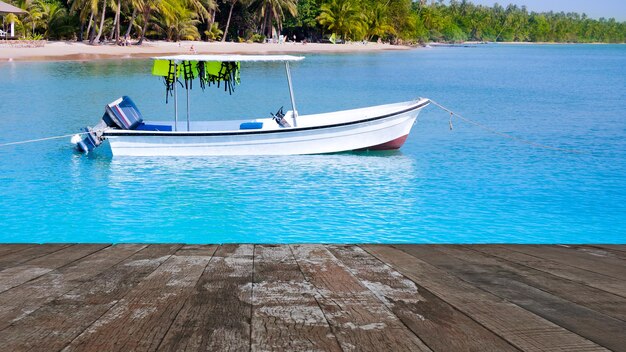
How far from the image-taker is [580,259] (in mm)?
4211

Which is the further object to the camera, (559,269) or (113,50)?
(113,50)

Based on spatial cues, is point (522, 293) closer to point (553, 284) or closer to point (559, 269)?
point (553, 284)

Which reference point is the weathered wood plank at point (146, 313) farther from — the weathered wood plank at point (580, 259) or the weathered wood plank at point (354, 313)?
the weathered wood plank at point (580, 259)

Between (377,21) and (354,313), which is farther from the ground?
(377,21)

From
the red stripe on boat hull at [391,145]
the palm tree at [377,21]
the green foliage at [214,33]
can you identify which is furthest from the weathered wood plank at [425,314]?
the palm tree at [377,21]

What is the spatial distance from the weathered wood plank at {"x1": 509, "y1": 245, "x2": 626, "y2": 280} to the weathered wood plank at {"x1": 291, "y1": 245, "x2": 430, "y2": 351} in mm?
1392

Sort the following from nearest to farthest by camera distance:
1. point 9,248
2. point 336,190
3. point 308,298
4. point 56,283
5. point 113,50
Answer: point 308,298 < point 56,283 < point 9,248 < point 336,190 < point 113,50

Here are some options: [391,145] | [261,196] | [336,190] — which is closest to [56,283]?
[261,196]

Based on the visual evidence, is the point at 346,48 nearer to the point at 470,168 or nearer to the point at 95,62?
the point at 95,62

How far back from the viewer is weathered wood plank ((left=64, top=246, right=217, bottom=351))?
7.91 ft

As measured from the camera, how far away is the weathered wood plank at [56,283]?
287 centimetres

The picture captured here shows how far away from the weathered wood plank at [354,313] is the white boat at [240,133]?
43.7 feet

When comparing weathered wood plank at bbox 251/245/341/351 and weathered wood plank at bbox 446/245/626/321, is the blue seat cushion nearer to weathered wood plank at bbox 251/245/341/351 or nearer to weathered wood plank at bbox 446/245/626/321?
weathered wood plank at bbox 446/245/626/321

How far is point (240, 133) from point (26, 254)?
12713 millimetres
